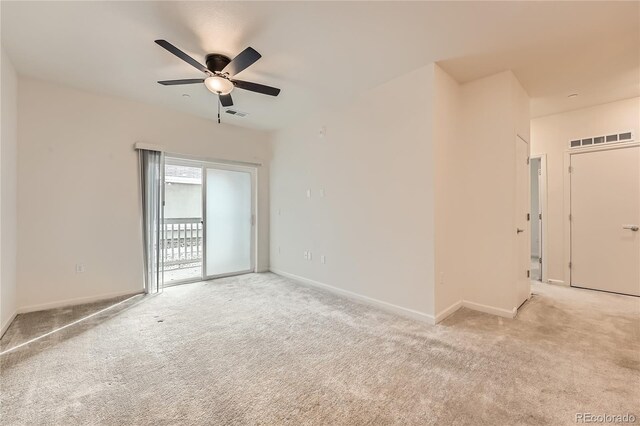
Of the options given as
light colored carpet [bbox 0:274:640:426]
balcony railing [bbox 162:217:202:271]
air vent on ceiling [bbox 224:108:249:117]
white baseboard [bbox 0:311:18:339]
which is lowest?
light colored carpet [bbox 0:274:640:426]

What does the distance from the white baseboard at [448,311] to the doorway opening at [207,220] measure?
353 centimetres

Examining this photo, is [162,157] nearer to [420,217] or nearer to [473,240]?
[420,217]

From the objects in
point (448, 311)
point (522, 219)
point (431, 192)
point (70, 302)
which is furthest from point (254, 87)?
point (70, 302)

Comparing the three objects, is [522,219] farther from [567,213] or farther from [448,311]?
[567,213]

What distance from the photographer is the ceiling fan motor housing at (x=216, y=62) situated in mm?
2701

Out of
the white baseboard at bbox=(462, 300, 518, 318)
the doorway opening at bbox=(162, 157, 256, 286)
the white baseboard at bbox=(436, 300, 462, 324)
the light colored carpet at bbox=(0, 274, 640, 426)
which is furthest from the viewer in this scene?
the doorway opening at bbox=(162, 157, 256, 286)

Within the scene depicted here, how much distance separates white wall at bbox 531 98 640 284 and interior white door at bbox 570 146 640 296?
143 millimetres

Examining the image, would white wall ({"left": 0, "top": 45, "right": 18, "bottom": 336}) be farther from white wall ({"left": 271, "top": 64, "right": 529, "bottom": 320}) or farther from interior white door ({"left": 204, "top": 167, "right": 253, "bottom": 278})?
white wall ({"left": 271, "top": 64, "right": 529, "bottom": 320})

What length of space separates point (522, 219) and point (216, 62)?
12.5 ft

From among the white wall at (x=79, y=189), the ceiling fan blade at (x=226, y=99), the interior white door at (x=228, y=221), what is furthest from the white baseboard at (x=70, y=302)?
the ceiling fan blade at (x=226, y=99)

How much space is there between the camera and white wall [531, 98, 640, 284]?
408cm

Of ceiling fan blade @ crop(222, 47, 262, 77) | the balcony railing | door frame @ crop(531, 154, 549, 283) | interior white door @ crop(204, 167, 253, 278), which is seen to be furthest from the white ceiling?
the balcony railing

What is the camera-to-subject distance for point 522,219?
336 centimetres

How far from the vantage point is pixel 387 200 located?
11.0 feet
